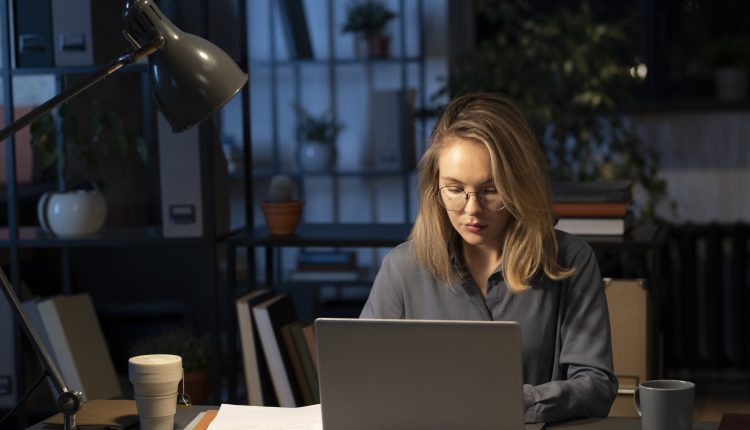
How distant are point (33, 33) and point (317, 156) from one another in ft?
7.00

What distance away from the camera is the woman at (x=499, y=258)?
2.00 m

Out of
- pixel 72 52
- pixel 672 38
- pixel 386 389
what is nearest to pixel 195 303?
pixel 72 52

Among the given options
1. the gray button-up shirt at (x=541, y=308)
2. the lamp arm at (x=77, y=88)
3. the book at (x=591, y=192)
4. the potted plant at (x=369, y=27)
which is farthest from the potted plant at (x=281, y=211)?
the potted plant at (x=369, y=27)

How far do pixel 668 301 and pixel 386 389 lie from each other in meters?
3.42

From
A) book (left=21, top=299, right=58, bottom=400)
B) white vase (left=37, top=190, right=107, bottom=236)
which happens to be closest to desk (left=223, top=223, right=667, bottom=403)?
white vase (left=37, top=190, right=107, bottom=236)

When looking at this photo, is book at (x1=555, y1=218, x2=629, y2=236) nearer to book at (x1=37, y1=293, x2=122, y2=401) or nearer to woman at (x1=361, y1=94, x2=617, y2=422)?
woman at (x1=361, y1=94, x2=617, y2=422)

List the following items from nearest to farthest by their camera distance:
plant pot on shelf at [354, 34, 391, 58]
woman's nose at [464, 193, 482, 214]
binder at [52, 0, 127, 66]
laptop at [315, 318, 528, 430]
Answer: laptop at [315, 318, 528, 430]
woman's nose at [464, 193, 482, 214]
binder at [52, 0, 127, 66]
plant pot on shelf at [354, 34, 391, 58]

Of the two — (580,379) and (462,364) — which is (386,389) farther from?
(580,379)

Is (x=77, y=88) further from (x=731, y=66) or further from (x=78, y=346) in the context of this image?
(x=731, y=66)

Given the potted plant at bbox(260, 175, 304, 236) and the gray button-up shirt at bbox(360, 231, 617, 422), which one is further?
the potted plant at bbox(260, 175, 304, 236)

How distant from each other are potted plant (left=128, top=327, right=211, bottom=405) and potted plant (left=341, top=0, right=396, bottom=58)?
220 cm

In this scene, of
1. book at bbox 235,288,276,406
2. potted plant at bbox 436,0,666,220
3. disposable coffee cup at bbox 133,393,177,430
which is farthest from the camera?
potted plant at bbox 436,0,666,220

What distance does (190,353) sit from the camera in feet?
10.1

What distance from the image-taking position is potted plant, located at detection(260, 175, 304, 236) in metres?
2.95
